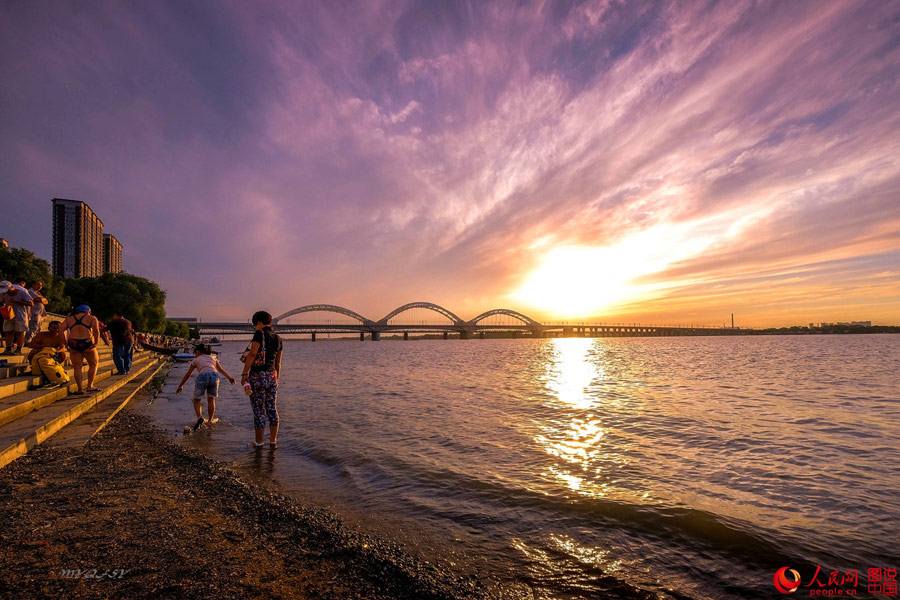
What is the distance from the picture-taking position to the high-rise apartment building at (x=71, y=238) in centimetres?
12900

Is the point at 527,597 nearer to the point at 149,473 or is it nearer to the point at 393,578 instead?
the point at 393,578

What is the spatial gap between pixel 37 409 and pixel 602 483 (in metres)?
10.9

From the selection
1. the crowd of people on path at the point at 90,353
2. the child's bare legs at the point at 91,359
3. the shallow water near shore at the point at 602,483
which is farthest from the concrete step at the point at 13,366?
the shallow water near shore at the point at 602,483

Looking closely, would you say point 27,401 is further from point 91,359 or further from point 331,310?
point 331,310

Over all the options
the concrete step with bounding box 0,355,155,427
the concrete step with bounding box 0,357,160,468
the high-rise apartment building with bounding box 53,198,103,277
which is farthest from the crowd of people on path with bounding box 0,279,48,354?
the high-rise apartment building with bounding box 53,198,103,277

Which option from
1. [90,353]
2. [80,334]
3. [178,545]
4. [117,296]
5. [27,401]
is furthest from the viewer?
[117,296]

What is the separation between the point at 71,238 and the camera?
131m

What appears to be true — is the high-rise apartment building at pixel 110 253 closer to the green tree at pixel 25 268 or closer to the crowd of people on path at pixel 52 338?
the green tree at pixel 25 268

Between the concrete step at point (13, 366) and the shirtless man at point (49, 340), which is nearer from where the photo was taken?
the concrete step at point (13, 366)

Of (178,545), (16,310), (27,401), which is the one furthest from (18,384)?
(178,545)

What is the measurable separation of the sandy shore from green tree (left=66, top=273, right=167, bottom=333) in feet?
195

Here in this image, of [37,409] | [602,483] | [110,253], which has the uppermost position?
[110,253]

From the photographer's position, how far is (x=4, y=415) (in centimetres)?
694

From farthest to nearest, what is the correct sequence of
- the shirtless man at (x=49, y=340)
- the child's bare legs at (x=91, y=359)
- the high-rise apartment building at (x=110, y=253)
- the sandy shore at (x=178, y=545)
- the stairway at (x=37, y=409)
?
the high-rise apartment building at (x=110, y=253) → the child's bare legs at (x=91, y=359) → the shirtless man at (x=49, y=340) → the stairway at (x=37, y=409) → the sandy shore at (x=178, y=545)
